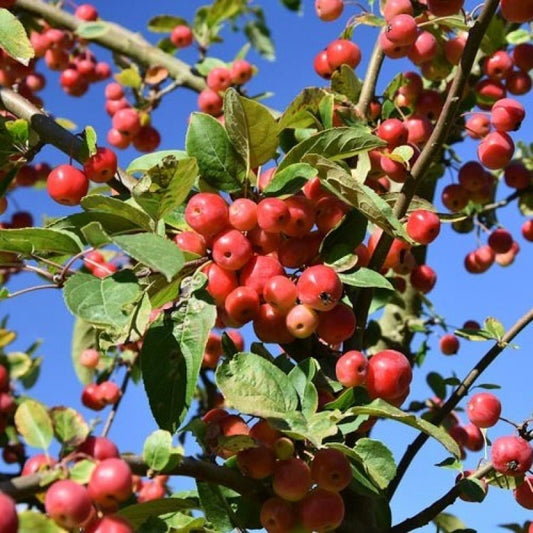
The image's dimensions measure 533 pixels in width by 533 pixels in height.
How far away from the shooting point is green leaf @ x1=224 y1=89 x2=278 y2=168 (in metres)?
1.39

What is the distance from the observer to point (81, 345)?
259 cm

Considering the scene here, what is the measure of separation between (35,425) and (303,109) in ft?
2.73

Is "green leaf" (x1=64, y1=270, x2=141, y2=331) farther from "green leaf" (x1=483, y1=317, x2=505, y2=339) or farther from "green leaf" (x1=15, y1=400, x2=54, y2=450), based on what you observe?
"green leaf" (x1=483, y1=317, x2=505, y2=339)

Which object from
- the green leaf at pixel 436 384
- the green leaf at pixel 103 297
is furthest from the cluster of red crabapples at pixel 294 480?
the green leaf at pixel 436 384

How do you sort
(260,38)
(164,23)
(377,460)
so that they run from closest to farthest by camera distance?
(377,460), (164,23), (260,38)

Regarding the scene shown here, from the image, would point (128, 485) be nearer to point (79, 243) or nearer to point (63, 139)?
point (79, 243)

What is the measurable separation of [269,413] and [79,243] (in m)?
0.41

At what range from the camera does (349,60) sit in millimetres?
1900

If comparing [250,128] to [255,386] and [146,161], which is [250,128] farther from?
[255,386]

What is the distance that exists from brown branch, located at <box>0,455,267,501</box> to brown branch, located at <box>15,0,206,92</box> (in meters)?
1.78

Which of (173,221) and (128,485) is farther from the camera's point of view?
(173,221)

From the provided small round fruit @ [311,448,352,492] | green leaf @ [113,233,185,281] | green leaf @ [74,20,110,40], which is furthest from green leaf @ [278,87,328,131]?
green leaf @ [74,20,110,40]

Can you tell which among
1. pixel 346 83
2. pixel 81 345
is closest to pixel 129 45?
pixel 81 345

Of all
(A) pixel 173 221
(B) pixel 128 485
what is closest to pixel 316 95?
(A) pixel 173 221
